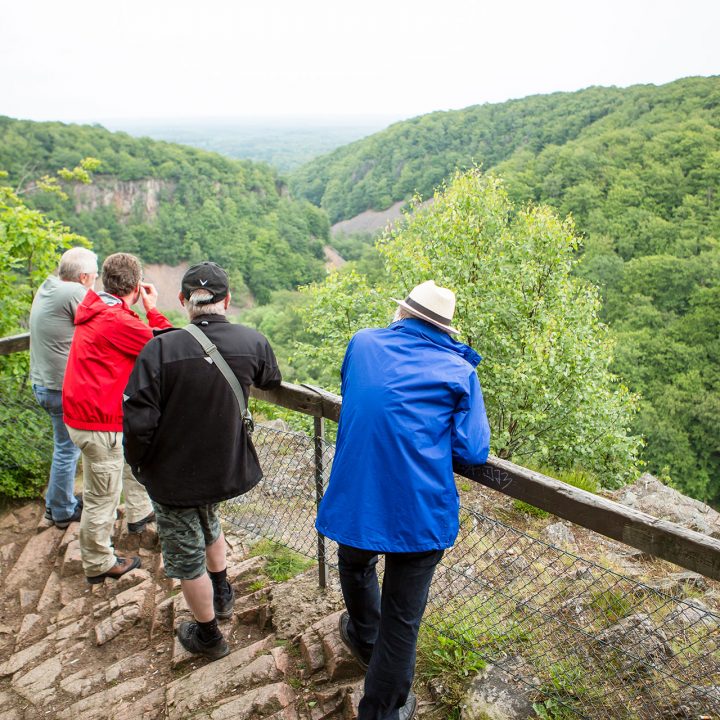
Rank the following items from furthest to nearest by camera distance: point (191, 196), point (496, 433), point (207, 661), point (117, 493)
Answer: point (191, 196)
point (496, 433)
point (117, 493)
point (207, 661)

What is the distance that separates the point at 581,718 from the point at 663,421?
3305cm

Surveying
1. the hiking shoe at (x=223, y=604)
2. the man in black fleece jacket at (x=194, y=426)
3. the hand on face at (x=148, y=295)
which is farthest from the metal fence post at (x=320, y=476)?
the hand on face at (x=148, y=295)

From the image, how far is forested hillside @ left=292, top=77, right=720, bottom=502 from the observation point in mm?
31844

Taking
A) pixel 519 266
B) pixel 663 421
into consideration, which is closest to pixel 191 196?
pixel 663 421

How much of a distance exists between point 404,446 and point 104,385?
2.07 m

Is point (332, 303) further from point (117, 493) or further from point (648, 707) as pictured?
point (648, 707)

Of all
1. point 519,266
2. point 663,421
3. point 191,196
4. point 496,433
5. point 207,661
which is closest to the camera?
point 207,661

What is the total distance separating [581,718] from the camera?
237 centimetres

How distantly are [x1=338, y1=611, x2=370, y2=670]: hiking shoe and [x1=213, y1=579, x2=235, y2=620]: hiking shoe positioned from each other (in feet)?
2.33

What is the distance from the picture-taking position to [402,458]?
6.77 ft

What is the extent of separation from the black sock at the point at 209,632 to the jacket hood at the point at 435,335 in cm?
182

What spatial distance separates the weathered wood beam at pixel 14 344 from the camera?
461 centimetres

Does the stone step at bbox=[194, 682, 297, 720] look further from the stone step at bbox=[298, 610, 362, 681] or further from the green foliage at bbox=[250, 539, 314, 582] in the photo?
the green foliage at bbox=[250, 539, 314, 582]

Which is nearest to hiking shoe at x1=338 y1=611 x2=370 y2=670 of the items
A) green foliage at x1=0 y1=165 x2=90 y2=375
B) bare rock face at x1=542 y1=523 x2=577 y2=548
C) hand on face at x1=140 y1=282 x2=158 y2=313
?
hand on face at x1=140 y1=282 x2=158 y2=313
